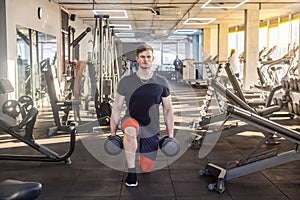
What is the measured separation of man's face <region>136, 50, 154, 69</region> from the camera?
10.1 feet

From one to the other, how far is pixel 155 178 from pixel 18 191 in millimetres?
2177

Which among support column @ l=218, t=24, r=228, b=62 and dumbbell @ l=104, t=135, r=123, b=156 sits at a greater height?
support column @ l=218, t=24, r=228, b=62

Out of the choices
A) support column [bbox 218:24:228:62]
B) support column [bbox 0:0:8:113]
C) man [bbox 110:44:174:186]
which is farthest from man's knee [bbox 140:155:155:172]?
A: support column [bbox 218:24:228:62]

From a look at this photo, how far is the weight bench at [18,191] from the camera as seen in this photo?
1.24 m

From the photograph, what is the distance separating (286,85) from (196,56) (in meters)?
14.8

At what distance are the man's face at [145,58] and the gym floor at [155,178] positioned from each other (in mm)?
910

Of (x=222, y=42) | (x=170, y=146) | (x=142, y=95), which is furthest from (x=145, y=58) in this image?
(x=222, y=42)

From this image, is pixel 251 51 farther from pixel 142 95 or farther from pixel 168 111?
pixel 142 95

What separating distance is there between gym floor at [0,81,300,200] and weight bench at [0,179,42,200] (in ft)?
5.24

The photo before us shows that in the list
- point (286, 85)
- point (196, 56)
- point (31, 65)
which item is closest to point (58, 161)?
point (286, 85)

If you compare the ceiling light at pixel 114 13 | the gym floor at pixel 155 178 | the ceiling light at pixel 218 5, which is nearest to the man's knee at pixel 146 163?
A: the gym floor at pixel 155 178

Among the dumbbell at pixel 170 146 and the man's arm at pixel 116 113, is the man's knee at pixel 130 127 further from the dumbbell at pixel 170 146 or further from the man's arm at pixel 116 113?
the dumbbell at pixel 170 146

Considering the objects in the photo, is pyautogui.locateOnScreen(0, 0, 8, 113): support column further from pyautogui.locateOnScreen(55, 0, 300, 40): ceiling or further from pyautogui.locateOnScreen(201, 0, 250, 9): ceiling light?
pyautogui.locateOnScreen(201, 0, 250, 9): ceiling light

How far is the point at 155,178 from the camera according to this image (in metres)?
3.36
